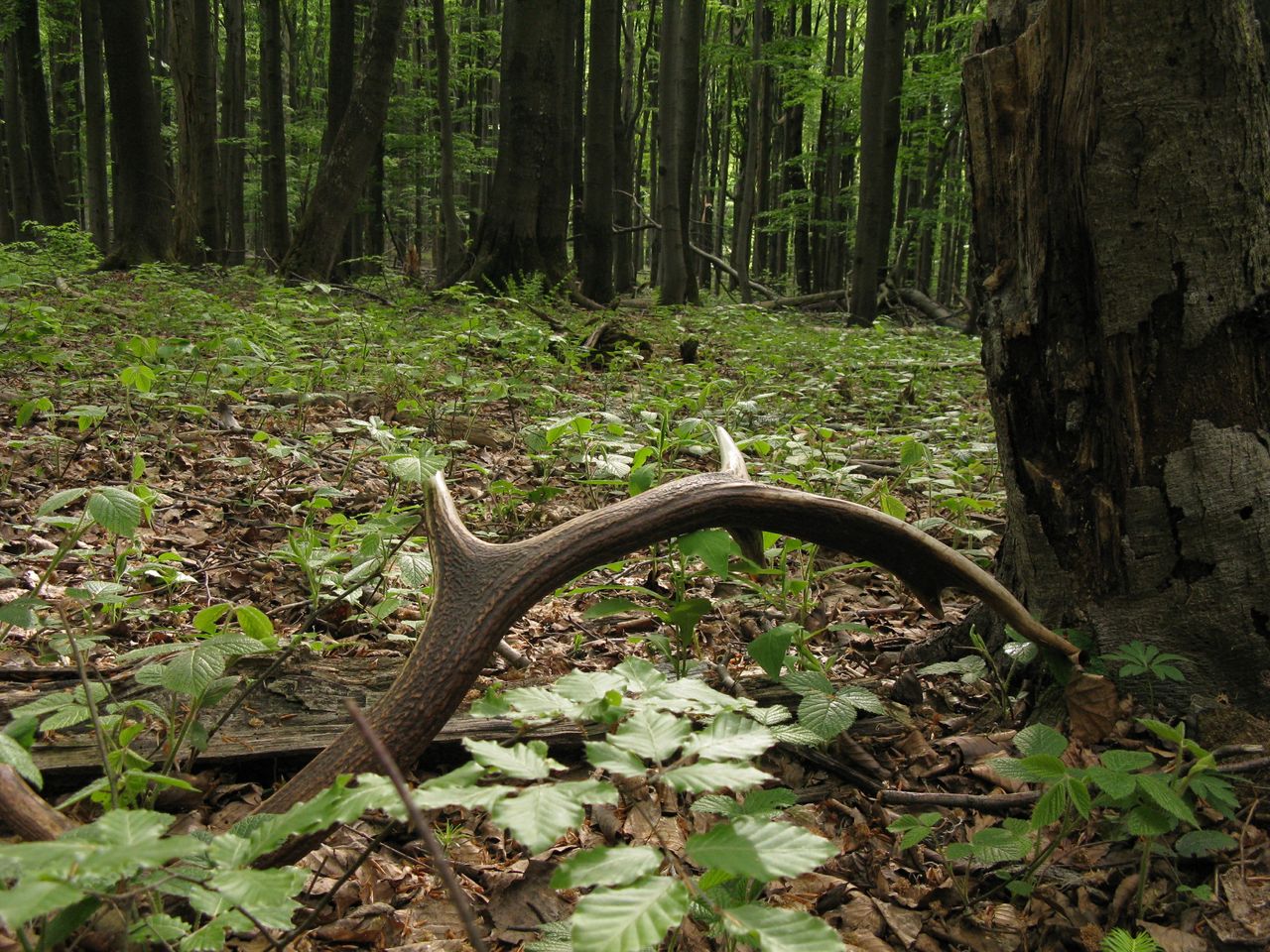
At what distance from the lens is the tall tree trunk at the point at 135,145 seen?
1051 centimetres

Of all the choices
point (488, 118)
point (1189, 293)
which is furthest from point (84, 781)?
point (488, 118)

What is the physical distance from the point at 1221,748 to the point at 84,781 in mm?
2338

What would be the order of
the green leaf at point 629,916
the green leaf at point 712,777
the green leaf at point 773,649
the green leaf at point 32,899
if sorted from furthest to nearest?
1. the green leaf at point 773,649
2. the green leaf at point 712,777
3. the green leaf at point 629,916
4. the green leaf at point 32,899

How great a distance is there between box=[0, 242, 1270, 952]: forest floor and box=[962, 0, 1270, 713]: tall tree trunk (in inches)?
9.2

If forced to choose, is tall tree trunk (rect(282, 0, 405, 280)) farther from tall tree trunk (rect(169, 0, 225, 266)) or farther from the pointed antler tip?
the pointed antler tip

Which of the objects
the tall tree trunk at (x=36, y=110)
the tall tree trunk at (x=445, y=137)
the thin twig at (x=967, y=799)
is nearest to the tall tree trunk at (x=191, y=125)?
the tall tree trunk at (x=445, y=137)

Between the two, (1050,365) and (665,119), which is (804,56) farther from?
(1050,365)

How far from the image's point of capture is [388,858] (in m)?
1.81

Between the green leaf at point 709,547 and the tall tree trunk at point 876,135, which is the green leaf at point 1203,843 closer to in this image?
the green leaf at point 709,547

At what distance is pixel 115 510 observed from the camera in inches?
81.4

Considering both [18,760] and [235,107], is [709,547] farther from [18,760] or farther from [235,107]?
[235,107]

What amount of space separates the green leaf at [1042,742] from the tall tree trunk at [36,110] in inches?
727

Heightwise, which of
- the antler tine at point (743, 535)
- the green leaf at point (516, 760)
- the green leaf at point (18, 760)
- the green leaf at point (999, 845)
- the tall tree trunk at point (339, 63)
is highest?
the tall tree trunk at point (339, 63)

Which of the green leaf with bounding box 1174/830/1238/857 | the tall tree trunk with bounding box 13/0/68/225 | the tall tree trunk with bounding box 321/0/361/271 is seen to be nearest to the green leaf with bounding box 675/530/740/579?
the green leaf with bounding box 1174/830/1238/857
